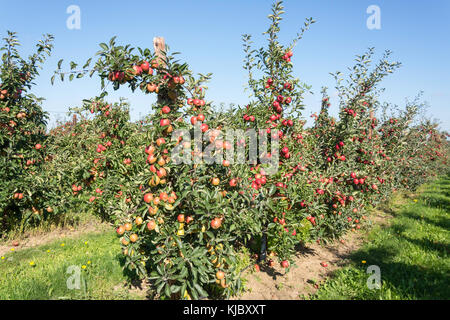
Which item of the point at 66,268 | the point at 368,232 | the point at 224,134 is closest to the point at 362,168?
the point at 368,232

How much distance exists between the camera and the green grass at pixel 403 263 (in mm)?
3002

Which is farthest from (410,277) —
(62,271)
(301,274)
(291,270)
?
(62,271)

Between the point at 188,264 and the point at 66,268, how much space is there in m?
2.03

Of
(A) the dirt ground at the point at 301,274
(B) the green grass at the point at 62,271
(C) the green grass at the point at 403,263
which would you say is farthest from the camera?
(A) the dirt ground at the point at 301,274

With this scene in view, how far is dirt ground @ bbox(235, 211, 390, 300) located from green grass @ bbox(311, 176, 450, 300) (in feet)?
0.60

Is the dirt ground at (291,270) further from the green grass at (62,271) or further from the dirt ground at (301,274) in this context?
the green grass at (62,271)

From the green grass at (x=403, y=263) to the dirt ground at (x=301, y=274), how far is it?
7.2 inches

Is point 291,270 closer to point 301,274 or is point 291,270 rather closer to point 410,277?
point 301,274

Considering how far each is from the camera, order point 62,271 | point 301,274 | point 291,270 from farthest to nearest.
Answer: point 291,270, point 301,274, point 62,271

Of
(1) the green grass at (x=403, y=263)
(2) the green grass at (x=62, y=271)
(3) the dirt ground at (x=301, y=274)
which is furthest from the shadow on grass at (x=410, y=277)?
(2) the green grass at (x=62, y=271)

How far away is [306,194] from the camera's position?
387cm

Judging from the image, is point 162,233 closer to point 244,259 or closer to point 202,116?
point 202,116

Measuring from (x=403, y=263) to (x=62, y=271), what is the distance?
4761 millimetres

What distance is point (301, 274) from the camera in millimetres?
3680
